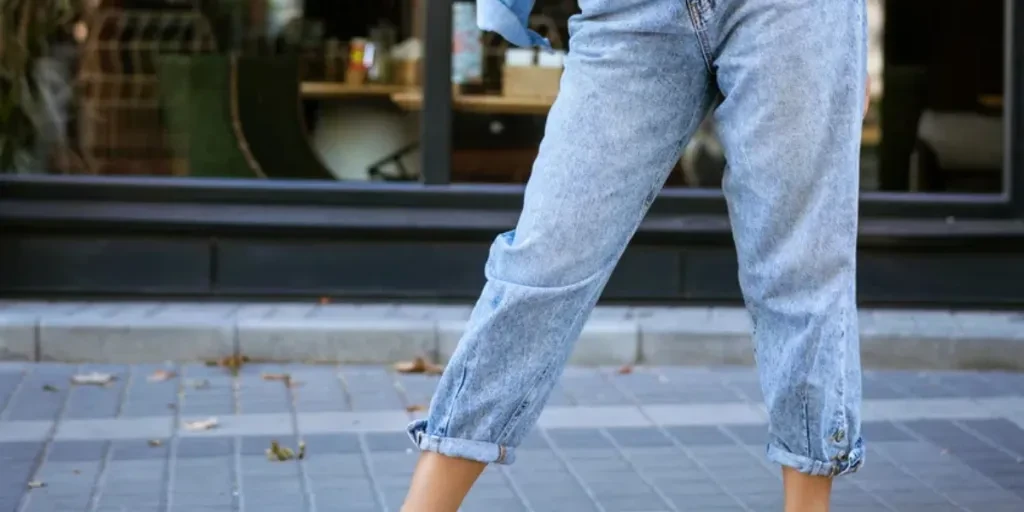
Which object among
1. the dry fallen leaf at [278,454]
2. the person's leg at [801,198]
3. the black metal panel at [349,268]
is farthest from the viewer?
the black metal panel at [349,268]

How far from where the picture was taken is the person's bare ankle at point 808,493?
2.44 m

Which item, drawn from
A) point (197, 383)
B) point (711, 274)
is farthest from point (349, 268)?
point (711, 274)

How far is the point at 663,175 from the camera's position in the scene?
2.44 m

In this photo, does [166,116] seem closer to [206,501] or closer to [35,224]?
[35,224]

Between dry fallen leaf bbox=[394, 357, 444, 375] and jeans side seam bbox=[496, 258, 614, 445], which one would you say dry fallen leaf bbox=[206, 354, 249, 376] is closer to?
dry fallen leaf bbox=[394, 357, 444, 375]

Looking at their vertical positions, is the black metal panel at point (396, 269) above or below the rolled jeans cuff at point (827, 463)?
below

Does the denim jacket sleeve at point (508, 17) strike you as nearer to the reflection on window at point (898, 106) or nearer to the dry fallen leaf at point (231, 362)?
the dry fallen leaf at point (231, 362)

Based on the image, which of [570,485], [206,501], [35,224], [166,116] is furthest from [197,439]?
[166,116]

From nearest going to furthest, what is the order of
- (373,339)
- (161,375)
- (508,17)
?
1. (508,17)
2. (161,375)
3. (373,339)

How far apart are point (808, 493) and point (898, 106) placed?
4516mm

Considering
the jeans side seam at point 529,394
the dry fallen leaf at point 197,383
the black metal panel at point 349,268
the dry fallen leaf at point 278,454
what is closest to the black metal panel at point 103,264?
the black metal panel at point 349,268

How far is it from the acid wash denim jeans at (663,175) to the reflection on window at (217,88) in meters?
4.28

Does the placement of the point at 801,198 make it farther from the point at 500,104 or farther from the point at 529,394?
the point at 500,104

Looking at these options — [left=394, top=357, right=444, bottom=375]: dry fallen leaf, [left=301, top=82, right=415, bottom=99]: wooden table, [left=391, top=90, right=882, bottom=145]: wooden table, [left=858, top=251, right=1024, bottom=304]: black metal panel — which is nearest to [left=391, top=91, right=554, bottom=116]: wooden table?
[left=391, top=90, right=882, bottom=145]: wooden table
